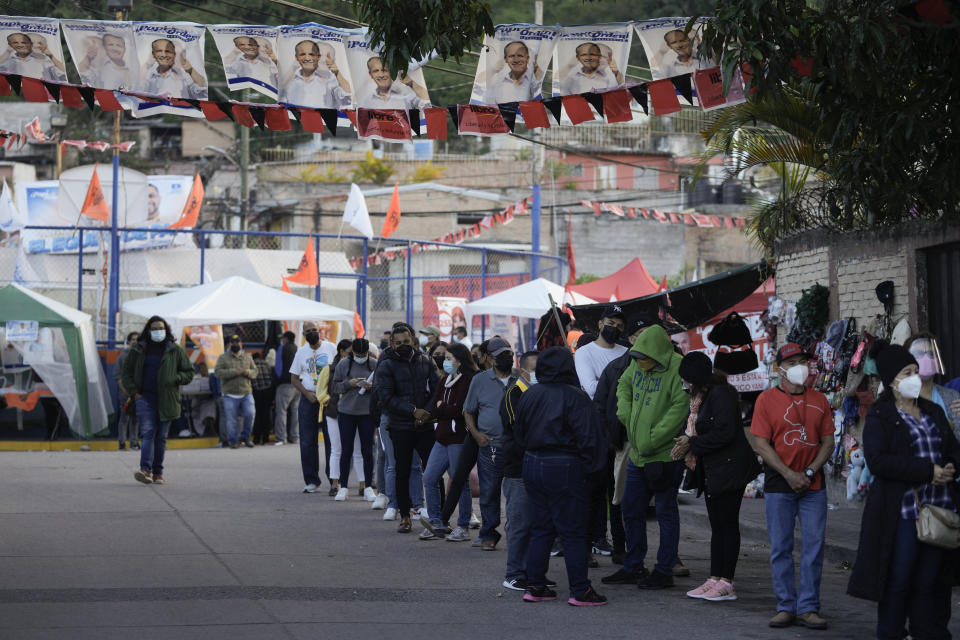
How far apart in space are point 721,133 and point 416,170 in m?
41.3

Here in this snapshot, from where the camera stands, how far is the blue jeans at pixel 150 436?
48.3 feet

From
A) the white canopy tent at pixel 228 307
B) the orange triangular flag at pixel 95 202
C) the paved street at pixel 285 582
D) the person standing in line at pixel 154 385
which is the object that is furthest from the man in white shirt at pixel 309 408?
the orange triangular flag at pixel 95 202

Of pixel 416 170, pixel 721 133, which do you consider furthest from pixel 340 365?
pixel 416 170

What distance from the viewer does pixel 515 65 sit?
1000 centimetres

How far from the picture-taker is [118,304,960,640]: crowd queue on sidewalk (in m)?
6.60

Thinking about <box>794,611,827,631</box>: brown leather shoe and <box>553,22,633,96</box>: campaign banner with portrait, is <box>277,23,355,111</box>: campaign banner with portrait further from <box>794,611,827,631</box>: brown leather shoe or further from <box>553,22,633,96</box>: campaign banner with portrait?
<box>794,611,827,631</box>: brown leather shoe

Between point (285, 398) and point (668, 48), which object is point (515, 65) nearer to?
point (668, 48)

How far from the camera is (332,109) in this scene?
1048cm

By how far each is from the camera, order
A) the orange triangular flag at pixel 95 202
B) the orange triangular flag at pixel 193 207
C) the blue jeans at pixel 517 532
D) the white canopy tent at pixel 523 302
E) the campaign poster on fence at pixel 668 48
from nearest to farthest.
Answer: the blue jeans at pixel 517 532, the campaign poster on fence at pixel 668 48, the white canopy tent at pixel 523 302, the orange triangular flag at pixel 95 202, the orange triangular flag at pixel 193 207

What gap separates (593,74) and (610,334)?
2.25 meters

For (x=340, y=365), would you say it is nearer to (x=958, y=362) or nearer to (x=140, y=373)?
(x=140, y=373)

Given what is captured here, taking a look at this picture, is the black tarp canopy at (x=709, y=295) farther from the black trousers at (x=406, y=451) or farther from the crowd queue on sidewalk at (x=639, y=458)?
the black trousers at (x=406, y=451)

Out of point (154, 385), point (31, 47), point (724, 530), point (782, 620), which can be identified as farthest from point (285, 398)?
point (782, 620)

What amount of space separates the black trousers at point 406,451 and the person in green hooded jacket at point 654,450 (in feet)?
9.89
